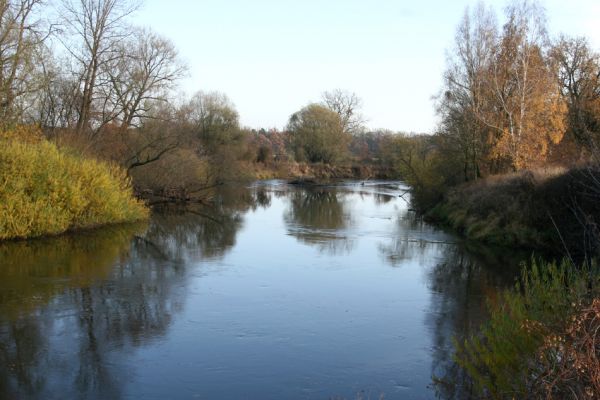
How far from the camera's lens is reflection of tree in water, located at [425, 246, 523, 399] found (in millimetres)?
7980

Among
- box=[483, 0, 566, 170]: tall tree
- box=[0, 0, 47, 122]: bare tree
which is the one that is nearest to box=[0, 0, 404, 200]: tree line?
box=[0, 0, 47, 122]: bare tree

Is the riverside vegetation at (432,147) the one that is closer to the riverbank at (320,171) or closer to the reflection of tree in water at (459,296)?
the reflection of tree in water at (459,296)

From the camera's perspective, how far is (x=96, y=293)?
1177 centimetres

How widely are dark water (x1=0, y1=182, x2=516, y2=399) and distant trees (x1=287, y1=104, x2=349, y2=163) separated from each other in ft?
155

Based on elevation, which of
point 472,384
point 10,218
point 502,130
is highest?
point 502,130

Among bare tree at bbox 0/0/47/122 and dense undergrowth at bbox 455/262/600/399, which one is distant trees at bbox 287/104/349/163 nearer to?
bare tree at bbox 0/0/47/122

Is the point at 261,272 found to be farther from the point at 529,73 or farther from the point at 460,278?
the point at 529,73

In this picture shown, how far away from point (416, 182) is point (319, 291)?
2075 centimetres

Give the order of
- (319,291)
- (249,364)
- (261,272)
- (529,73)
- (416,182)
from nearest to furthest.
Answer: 1. (249,364)
2. (319,291)
3. (261,272)
4. (529,73)
5. (416,182)

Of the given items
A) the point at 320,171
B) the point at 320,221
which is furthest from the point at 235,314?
the point at 320,171

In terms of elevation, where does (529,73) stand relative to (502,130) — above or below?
above

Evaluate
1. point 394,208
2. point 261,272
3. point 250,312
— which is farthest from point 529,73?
point 250,312

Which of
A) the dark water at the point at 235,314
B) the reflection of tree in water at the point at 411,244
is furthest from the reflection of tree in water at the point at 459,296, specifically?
the reflection of tree in water at the point at 411,244

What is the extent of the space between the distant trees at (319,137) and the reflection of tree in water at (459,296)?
1913 inches
